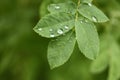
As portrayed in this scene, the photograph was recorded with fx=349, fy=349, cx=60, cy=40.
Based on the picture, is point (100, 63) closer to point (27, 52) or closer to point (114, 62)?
point (114, 62)

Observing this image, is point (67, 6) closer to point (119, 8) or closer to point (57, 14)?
point (57, 14)

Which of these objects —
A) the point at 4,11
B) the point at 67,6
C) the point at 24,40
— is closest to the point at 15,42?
the point at 24,40

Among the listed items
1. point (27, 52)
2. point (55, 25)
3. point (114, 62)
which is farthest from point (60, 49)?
point (27, 52)

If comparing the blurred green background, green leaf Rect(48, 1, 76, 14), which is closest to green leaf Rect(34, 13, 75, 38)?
green leaf Rect(48, 1, 76, 14)

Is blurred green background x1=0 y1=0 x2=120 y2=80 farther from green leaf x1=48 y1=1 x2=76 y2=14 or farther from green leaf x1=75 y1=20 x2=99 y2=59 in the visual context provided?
green leaf x1=75 y1=20 x2=99 y2=59

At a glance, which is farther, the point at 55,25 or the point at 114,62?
the point at 114,62
